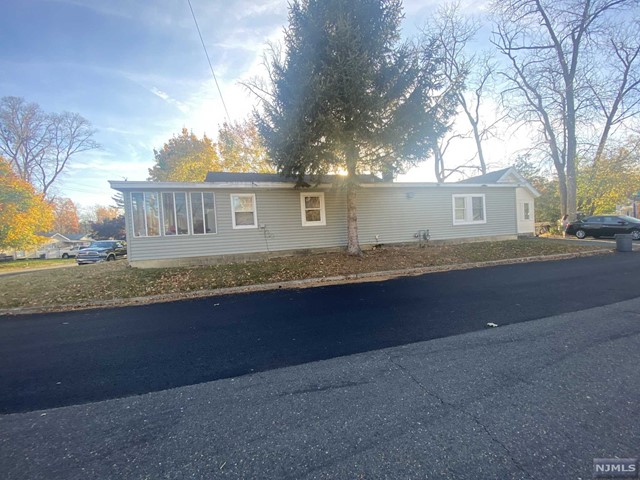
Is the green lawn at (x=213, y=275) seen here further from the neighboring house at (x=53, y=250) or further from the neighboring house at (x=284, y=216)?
the neighboring house at (x=53, y=250)

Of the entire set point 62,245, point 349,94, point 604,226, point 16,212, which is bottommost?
point 62,245

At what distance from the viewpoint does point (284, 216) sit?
1176cm

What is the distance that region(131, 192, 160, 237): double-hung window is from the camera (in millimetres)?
9992

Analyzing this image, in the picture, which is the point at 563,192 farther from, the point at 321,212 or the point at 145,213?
the point at 145,213

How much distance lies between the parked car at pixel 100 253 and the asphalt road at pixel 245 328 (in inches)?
609

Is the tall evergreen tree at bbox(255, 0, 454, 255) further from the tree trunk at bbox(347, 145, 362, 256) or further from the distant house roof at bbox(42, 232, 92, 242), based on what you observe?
the distant house roof at bbox(42, 232, 92, 242)

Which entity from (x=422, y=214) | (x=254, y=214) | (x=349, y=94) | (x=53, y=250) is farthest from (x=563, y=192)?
(x=53, y=250)

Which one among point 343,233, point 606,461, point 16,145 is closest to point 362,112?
point 343,233

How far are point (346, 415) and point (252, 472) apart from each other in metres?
0.83

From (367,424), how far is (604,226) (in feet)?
74.1

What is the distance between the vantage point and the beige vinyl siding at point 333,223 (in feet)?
34.8

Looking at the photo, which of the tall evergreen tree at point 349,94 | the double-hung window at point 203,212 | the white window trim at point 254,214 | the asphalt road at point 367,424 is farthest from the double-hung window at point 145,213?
the asphalt road at point 367,424

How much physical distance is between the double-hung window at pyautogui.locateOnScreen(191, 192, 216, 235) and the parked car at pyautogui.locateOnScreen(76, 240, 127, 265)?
42.4ft

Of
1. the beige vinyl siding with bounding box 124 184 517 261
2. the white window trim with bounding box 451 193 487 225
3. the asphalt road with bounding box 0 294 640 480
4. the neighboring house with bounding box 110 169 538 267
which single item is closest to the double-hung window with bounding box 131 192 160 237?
the neighboring house with bounding box 110 169 538 267
